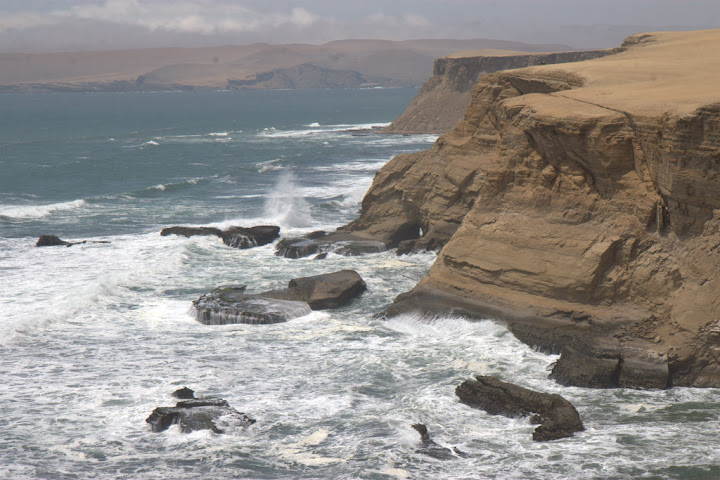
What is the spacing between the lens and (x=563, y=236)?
1841 cm

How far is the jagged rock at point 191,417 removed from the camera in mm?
14250

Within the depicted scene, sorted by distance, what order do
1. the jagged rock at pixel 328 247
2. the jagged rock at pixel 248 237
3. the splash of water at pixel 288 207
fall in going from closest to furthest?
the jagged rock at pixel 328 247 < the jagged rock at pixel 248 237 < the splash of water at pixel 288 207

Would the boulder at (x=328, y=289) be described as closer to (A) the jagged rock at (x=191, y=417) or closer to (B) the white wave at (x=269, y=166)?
(A) the jagged rock at (x=191, y=417)

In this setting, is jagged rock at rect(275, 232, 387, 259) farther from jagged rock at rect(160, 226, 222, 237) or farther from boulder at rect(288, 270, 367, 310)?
boulder at rect(288, 270, 367, 310)

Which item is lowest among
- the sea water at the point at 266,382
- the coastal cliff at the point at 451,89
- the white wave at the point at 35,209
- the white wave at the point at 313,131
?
the sea water at the point at 266,382

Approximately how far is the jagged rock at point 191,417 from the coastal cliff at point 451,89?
66.1 metres

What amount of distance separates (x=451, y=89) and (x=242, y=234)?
5512 cm

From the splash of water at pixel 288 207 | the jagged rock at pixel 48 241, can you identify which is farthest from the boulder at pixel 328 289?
the jagged rock at pixel 48 241

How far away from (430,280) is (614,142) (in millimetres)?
5978

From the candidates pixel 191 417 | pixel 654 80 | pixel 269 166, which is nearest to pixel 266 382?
pixel 191 417

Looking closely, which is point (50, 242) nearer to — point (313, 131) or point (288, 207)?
point (288, 207)

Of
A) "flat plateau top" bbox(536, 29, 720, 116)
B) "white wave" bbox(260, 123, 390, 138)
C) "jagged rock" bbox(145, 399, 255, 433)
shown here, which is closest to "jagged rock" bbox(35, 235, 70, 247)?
"jagged rock" bbox(145, 399, 255, 433)

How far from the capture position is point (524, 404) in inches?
571

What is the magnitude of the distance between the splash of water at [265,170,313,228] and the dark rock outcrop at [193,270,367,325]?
489 inches
